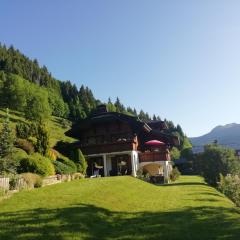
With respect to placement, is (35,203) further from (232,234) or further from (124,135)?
(124,135)

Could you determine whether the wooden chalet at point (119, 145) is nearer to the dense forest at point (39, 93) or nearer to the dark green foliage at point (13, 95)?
the dense forest at point (39, 93)

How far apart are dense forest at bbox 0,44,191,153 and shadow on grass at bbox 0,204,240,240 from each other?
8745 cm

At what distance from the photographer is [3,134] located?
29.9 m

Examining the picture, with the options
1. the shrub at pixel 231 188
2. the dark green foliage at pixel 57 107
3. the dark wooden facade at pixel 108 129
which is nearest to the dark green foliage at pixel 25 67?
the dark green foliage at pixel 57 107

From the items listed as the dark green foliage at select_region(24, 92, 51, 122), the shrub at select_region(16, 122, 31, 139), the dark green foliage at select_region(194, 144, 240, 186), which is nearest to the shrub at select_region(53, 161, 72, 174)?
the shrub at select_region(16, 122, 31, 139)

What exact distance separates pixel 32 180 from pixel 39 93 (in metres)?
97.7

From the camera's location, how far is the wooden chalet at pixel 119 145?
45531 mm

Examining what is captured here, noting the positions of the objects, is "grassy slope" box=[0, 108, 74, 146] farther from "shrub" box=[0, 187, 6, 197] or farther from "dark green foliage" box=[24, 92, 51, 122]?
"shrub" box=[0, 187, 6, 197]

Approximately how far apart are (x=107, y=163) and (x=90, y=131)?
623 cm

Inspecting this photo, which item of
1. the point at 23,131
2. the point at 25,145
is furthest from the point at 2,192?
the point at 23,131

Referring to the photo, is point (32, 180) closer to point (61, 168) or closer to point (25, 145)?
point (61, 168)

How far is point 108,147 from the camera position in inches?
1797

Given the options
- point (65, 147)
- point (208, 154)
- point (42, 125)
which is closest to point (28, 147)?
point (42, 125)

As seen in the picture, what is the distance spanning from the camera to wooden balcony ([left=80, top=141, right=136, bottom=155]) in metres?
45.3
